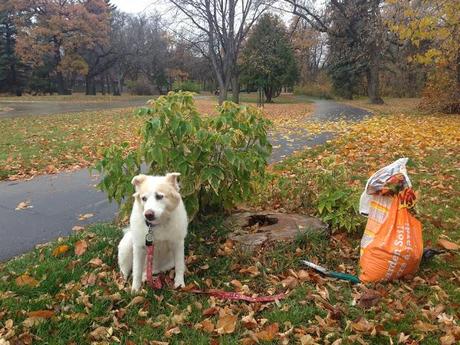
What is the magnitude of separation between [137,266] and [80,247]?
1.27 metres

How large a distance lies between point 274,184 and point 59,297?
3.58m

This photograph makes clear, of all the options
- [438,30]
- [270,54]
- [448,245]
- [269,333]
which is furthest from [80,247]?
[270,54]

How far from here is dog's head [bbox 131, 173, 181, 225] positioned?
3217 millimetres

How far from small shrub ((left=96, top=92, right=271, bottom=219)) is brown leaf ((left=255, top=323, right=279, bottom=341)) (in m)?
1.52

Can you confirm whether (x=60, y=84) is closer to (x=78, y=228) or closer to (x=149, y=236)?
(x=78, y=228)

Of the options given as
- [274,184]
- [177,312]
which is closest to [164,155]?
[177,312]

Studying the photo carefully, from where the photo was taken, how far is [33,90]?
50.3 metres

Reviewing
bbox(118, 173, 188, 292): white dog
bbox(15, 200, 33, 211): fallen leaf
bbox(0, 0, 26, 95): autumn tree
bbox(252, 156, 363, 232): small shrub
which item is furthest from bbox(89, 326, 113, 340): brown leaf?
bbox(0, 0, 26, 95): autumn tree

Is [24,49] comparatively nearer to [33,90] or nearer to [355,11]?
[33,90]

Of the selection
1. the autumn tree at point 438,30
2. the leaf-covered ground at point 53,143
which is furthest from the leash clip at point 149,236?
the autumn tree at point 438,30

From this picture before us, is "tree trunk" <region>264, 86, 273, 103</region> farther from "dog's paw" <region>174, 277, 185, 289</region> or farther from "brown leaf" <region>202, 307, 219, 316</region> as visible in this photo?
"brown leaf" <region>202, 307, 219, 316</region>

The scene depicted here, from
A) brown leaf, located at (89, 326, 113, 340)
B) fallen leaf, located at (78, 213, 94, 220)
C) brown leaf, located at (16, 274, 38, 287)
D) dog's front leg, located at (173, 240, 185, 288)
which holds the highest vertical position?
dog's front leg, located at (173, 240, 185, 288)

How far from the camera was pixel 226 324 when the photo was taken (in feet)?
10.6

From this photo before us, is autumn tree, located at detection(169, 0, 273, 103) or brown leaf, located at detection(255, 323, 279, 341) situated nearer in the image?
brown leaf, located at detection(255, 323, 279, 341)
